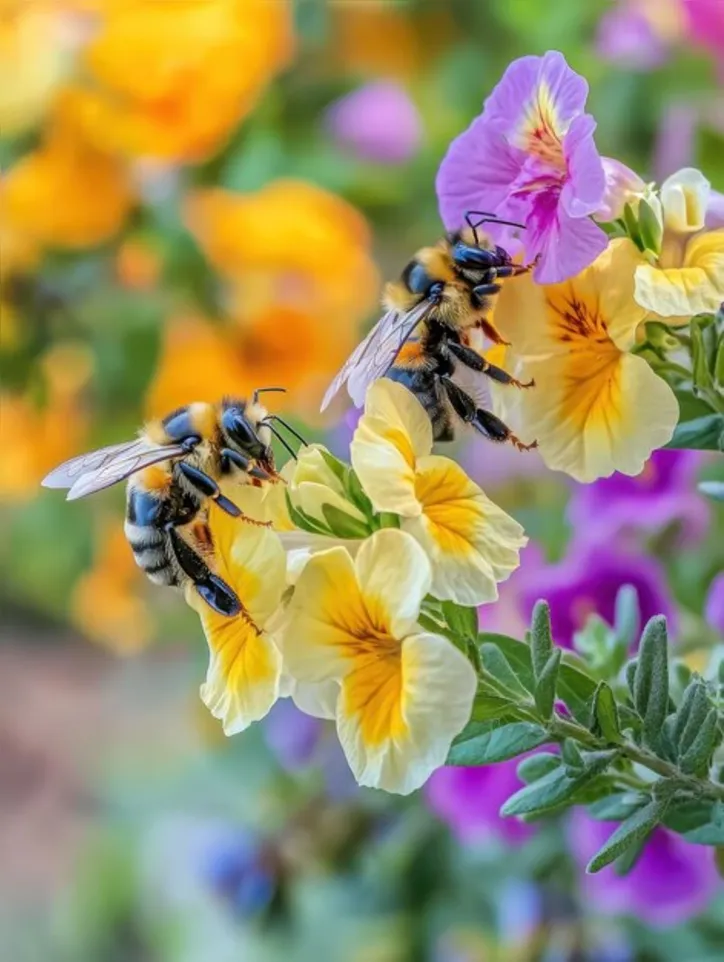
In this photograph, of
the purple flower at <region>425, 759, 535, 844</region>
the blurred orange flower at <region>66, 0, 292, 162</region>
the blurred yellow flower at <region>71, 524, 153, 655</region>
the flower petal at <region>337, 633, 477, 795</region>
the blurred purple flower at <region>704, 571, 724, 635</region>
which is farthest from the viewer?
the blurred yellow flower at <region>71, 524, 153, 655</region>

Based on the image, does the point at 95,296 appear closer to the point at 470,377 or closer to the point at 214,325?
the point at 214,325

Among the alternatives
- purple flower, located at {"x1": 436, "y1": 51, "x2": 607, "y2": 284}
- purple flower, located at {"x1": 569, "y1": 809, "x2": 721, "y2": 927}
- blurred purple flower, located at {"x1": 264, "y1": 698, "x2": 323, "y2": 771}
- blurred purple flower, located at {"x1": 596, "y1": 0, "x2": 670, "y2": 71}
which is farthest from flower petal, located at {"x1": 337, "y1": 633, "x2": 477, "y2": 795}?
blurred purple flower, located at {"x1": 596, "y1": 0, "x2": 670, "y2": 71}

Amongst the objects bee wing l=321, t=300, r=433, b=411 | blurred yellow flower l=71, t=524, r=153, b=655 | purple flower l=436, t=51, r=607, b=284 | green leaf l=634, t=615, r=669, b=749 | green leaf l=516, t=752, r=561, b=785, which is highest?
purple flower l=436, t=51, r=607, b=284

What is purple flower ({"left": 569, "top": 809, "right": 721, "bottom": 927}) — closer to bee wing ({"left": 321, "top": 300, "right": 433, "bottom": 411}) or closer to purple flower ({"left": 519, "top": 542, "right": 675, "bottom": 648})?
purple flower ({"left": 519, "top": 542, "right": 675, "bottom": 648})

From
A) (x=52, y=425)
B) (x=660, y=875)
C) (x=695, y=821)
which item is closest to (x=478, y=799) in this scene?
(x=660, y=875)

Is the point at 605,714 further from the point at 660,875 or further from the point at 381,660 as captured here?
the point at 660,875

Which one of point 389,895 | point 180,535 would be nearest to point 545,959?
point 389,895

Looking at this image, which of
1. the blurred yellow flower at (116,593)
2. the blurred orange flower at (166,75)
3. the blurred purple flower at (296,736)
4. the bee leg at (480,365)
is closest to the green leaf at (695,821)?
the bee leg at (480,365)
